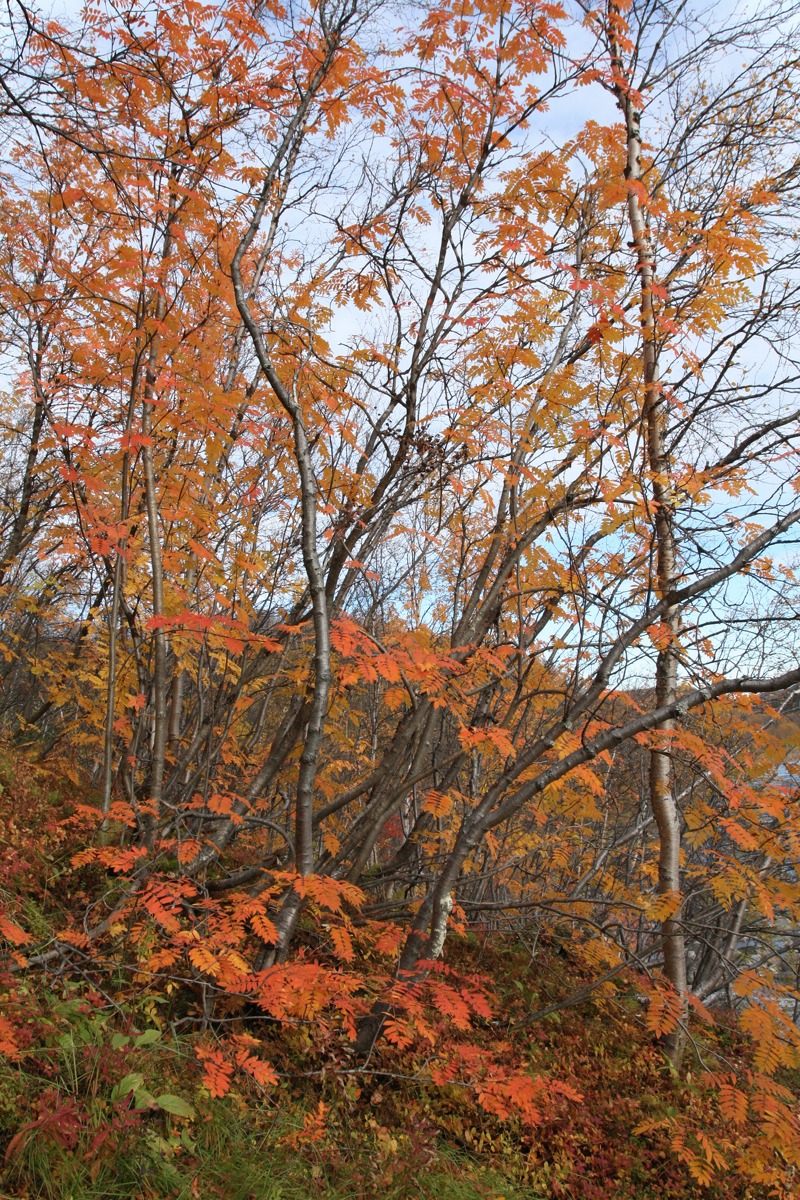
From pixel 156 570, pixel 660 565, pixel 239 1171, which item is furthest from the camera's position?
pixel 660 565

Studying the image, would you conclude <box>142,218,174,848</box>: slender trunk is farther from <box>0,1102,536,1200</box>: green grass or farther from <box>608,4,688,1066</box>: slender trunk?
<box>608,4,688,1066</box>: slender trunk

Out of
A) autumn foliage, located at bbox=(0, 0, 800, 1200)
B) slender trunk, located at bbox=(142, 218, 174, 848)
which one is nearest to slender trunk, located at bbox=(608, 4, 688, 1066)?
autumn foliage, located at bbox=(0, 0, 800, 1200)

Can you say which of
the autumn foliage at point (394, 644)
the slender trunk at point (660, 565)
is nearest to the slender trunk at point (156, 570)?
the autumn foliage at point (394, 644)

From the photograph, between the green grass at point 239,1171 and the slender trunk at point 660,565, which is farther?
Answer: the slender trunk at point 660,565

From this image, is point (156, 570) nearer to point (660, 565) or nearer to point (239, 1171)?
point (239, 1171)

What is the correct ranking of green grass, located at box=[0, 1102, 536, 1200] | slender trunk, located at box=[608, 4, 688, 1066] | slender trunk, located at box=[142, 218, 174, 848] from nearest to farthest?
green grass, located at box=[0, 1102, 536, 1200] < slender trunk, located at box=[142, 218, 174, 848] < slender trunk, located at box=[608, 4, 688, 1066]

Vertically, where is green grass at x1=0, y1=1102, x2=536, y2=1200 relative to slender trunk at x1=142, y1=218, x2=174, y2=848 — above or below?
below

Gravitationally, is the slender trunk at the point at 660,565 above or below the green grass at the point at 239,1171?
above

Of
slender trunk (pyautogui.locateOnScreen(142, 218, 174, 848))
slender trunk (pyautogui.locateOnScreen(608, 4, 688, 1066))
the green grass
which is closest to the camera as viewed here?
the green grass

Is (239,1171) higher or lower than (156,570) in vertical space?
lower

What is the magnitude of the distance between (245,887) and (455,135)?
554 cm

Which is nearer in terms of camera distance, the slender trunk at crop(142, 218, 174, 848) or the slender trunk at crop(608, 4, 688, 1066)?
the slender trunk at crop(142, 218, 174, 848)

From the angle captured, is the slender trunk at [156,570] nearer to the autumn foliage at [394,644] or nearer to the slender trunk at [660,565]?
the autumn foliage at [394,644]

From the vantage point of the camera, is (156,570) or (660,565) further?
(660,565)
